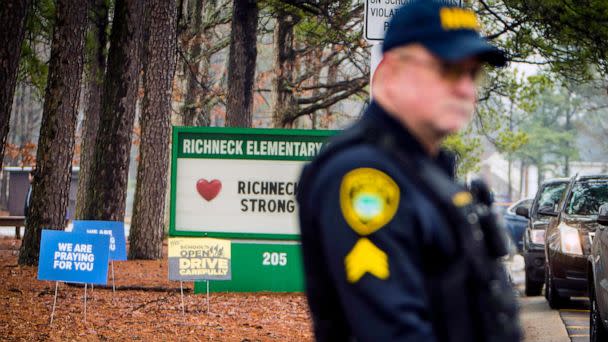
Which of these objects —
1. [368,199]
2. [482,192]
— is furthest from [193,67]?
[368,199]

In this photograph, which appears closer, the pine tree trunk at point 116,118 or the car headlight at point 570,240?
the car headlight at point 570,240

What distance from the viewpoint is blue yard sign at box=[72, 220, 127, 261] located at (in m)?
16.1

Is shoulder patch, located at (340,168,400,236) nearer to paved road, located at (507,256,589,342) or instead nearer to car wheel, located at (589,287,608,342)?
car wheel, located at (589,287,608,342)

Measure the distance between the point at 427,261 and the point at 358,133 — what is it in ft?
1.11

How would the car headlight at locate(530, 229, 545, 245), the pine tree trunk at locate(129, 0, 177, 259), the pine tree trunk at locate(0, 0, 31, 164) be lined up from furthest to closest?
the pine tree trunk at locate(129, 0, 177, 259)
the car headlight at locate(530, 229, 545, 245)
the pine tree trunk at locate(0, 0, 31, 164)

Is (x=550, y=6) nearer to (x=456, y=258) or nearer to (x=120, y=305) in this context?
(x=120, y=305)

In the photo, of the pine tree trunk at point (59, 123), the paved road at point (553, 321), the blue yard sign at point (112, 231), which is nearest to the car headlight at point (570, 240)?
the paved road at point (553, 321)

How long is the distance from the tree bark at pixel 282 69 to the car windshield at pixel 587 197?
16.9 m

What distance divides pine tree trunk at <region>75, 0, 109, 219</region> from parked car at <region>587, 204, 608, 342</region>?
17102 mm

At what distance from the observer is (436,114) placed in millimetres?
2834

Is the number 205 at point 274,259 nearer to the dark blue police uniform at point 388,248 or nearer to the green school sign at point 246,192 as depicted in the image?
the green school sign at point 246,192

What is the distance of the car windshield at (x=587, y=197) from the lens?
16.5 metres

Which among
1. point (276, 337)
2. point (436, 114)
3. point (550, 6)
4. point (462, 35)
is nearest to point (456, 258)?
point (436, 114)

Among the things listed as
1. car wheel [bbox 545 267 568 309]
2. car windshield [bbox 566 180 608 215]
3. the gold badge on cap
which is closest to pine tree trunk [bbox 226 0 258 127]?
car windshield [bbox 566 180 608 215]
